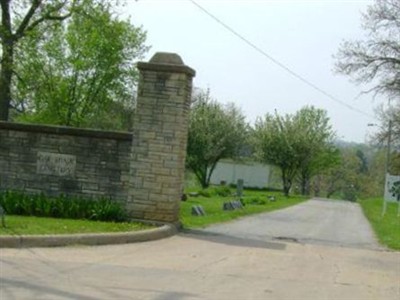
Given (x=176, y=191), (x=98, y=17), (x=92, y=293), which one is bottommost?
(x=92, y=293)

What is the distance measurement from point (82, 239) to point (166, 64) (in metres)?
4.67

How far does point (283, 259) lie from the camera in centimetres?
1177

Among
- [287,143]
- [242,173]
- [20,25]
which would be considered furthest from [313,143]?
[20,25]

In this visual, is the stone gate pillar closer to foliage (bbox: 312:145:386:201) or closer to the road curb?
the road curb

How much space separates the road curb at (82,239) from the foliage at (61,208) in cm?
129

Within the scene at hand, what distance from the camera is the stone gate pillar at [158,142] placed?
14469 millimetres

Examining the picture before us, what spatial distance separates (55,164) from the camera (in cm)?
1572

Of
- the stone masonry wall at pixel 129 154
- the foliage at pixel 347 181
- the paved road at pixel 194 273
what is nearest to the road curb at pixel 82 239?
the paved road at pixel 194 273

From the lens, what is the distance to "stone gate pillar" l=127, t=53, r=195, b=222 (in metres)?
14.5

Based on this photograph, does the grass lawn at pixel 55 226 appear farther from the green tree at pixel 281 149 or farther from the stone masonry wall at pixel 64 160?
the green tree at pixel 281 149

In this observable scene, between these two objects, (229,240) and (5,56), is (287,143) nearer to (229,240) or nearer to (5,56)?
(5,56)

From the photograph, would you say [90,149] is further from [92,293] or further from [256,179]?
[256,179]

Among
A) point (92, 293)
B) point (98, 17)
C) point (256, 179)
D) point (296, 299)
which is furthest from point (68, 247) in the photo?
point (256, 179)

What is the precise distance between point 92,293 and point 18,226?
15.1ft
